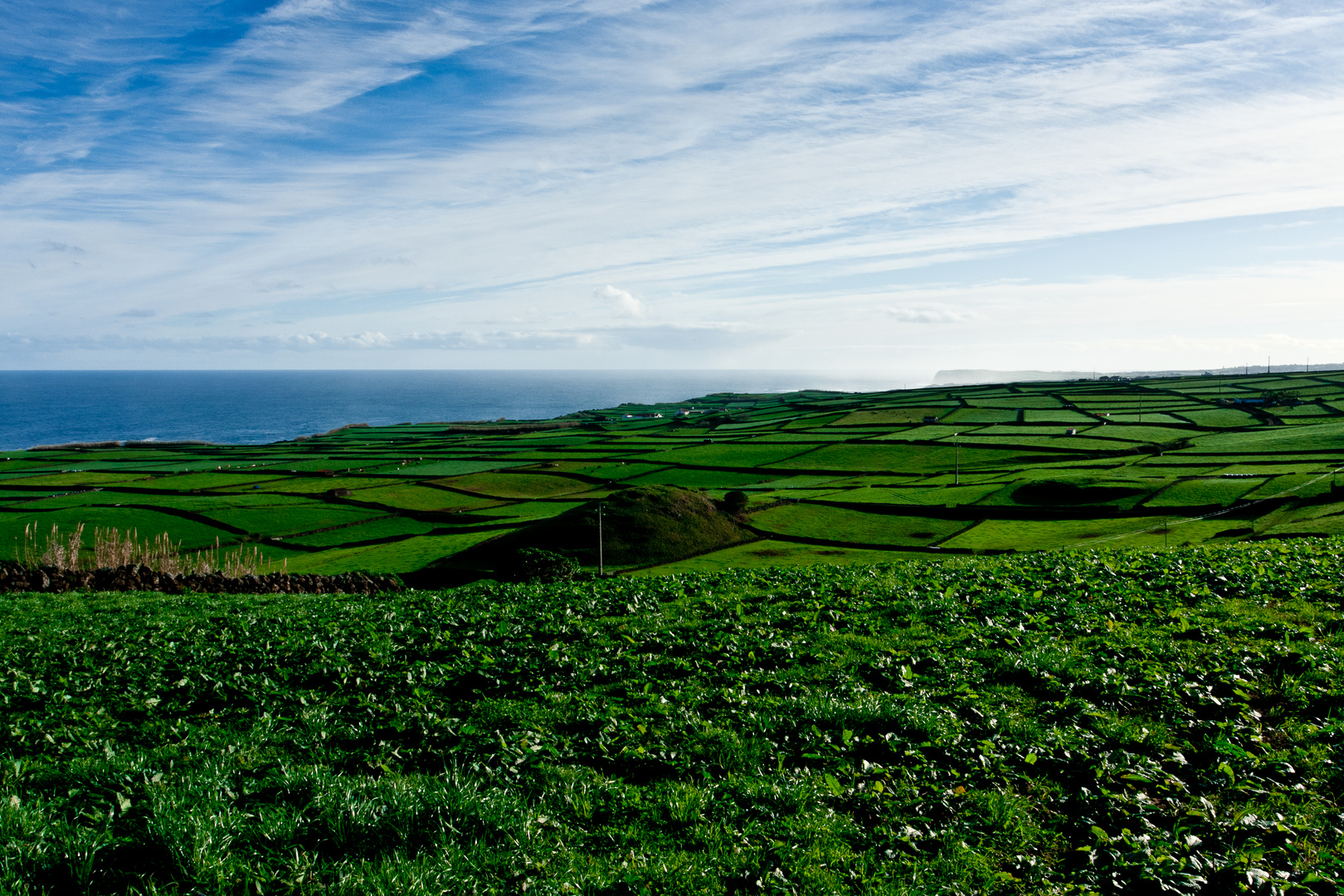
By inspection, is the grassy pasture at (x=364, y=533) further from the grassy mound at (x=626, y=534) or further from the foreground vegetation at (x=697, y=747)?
the foreground vegetation at (x=697, y=747)

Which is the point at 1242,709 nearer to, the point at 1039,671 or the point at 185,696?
the point at 1039,671

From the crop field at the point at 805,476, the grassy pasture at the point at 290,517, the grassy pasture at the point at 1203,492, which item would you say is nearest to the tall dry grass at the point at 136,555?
the crop field at the point at 805,476

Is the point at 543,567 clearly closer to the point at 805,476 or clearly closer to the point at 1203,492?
the point at 805,476

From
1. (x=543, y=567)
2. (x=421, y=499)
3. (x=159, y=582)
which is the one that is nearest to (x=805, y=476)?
(x=421, y=499)

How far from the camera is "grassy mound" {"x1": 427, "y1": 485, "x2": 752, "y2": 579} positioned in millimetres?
52562

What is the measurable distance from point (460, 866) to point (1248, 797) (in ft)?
30.2

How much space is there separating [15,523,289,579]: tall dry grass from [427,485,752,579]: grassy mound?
1363 centimetres

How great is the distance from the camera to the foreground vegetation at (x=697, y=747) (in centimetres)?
720

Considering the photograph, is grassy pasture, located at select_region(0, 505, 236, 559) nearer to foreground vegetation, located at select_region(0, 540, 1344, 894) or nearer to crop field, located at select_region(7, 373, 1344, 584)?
crop field, located at select_region(7, 373, 1344, 584)

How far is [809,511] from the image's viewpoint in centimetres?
6662

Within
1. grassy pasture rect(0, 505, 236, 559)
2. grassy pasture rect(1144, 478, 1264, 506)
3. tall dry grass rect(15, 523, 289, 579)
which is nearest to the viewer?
tall dry grass rect(15, 523, 289, 579)

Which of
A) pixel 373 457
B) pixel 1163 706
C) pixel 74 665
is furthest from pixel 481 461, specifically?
pixel 1163 706

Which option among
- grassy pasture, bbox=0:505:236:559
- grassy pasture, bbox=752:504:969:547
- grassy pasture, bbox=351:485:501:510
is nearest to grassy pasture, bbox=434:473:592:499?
grassy pasture, bbox=351:485:501:510

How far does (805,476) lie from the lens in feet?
292
